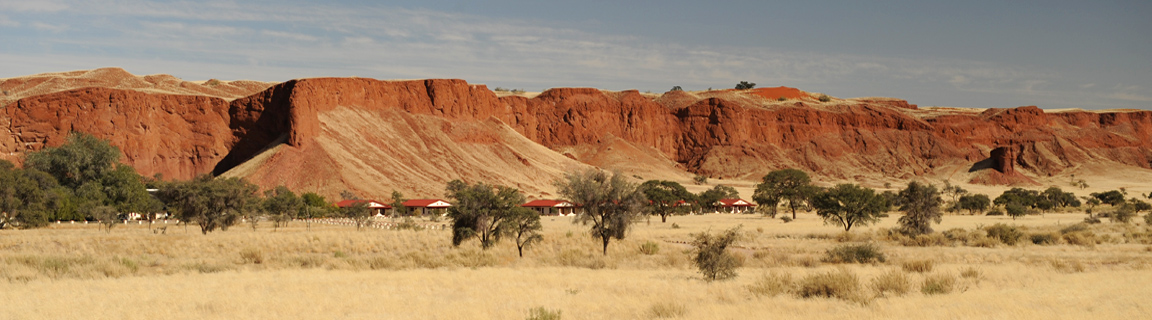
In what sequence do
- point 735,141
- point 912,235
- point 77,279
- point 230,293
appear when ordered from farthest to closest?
point 735,141
point 912,235
point 77,279
point 230,293

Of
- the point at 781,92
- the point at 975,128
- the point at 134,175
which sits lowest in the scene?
the point at 134,175

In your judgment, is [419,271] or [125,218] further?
[125,218]

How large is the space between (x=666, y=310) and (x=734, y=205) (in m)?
74.5

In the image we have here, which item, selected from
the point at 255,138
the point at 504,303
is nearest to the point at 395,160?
the point at 255,138

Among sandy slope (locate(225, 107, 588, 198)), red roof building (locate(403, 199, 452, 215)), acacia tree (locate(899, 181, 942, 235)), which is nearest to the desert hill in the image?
sandy slope (locate(225, 107, 588, 198))

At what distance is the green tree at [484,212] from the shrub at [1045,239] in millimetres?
19613

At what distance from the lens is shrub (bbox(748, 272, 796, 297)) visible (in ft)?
50.1

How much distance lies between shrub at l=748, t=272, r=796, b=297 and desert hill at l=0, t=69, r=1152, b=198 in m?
67.3

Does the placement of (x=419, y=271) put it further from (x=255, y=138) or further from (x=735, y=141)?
(x=735, y=141)

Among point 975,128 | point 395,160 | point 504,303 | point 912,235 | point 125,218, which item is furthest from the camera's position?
point 975,128

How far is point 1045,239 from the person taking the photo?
102ft

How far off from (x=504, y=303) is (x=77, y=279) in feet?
35.7

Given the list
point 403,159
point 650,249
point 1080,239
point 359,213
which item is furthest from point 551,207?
point 1080,239

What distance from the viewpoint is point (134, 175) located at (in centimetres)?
6662
